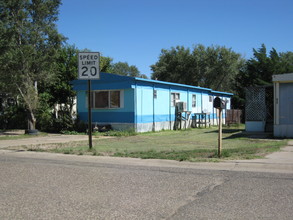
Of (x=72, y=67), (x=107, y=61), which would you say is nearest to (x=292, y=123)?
(x=72, y=67)

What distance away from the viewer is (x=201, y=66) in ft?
163

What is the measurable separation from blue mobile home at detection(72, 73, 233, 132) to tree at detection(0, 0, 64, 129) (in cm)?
296

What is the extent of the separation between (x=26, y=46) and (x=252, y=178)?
16.4 meters

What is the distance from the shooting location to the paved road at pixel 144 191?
511cm

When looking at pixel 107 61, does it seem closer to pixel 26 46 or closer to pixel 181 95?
pixel 181 95

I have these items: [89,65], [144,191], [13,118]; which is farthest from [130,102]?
[144,191]

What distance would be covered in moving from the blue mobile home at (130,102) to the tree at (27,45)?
296 cm

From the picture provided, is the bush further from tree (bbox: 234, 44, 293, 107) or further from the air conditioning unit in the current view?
tree (bbox: 234, 44, 293, 107)

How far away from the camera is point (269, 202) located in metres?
5.56

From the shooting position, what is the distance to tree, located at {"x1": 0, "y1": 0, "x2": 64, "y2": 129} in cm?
1967

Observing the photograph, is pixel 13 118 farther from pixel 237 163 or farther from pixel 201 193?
pixel 201 193

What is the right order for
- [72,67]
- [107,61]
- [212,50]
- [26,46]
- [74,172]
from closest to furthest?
1. [74,172]
2. [26,46]
3. [72,67]
4. [107,61]
5. [212,50]

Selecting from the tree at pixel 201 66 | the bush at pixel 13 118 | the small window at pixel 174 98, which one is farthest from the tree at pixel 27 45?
the tree at pixel 201 66

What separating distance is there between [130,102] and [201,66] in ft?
103
